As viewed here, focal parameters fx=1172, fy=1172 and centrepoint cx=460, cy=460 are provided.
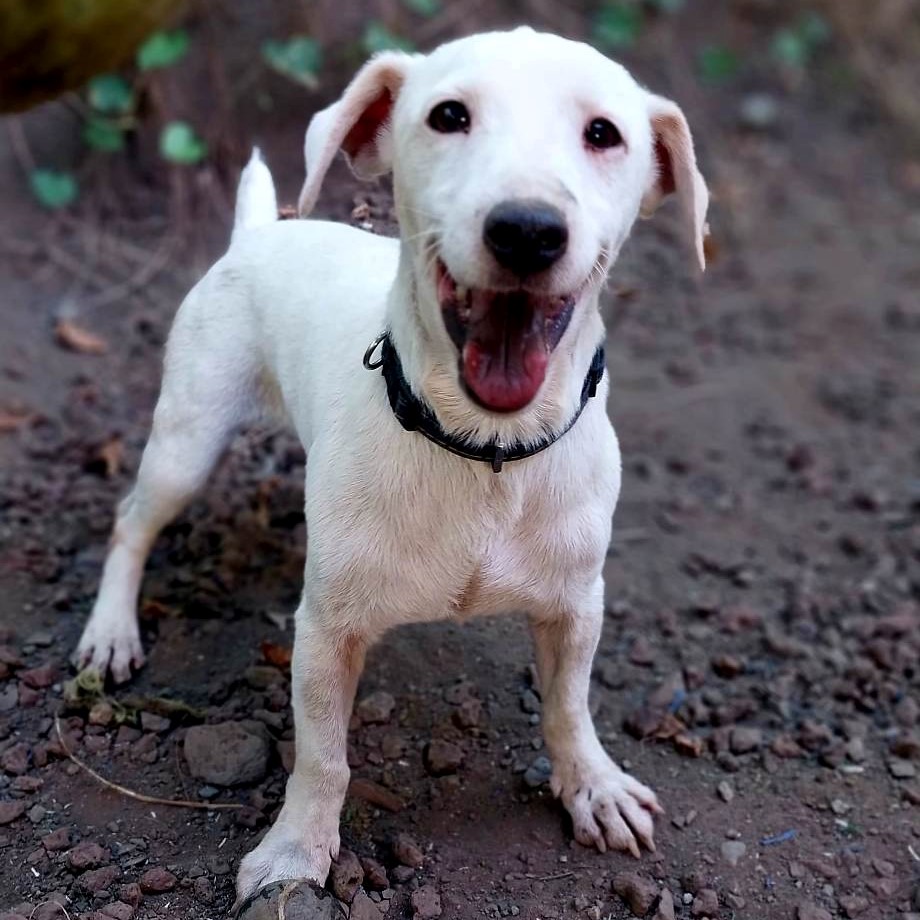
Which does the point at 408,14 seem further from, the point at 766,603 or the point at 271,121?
the point at 766,603

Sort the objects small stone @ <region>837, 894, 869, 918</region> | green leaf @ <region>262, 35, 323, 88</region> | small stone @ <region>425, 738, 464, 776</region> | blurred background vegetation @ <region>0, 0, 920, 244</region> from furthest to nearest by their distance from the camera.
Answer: green leaf @ <region>262, 35, 323, 88</region> < blurred background vegetation @ <region>0, 0, 920, 244</region> < small stone @ <region>425, 738, 464, 776</region> < small stone @ <region>837, 894, 869, 918</region>

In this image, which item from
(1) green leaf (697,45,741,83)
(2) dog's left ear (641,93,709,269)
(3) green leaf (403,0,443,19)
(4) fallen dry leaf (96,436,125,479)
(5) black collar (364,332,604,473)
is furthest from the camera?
(1) green leaf (697,45,741,83)

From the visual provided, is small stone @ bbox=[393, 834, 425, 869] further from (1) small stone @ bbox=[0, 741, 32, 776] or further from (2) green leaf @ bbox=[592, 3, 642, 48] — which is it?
(2) green leaf @ bbox=[592, 3, 642, 48]

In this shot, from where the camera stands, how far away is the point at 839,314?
257 inches

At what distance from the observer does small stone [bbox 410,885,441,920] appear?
9.14ft

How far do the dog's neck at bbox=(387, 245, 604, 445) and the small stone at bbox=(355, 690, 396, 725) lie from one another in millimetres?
1155

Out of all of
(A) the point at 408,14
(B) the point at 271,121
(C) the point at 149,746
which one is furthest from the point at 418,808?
(A) the point at 408,14

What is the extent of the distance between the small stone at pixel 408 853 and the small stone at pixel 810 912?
95 centimetres

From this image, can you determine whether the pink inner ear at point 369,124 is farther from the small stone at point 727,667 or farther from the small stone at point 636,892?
the small stone at point 727,667

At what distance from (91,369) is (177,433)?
77.1 inches

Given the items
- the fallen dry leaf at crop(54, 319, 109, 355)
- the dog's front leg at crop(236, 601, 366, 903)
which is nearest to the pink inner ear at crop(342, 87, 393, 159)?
the dog's front leg at crop(236, 601, 366, 903)

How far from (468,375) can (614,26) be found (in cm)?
606

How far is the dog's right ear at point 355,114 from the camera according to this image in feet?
8.41

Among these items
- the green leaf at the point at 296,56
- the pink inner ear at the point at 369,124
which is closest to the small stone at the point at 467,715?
the pink inner ear at the point at 369,124
